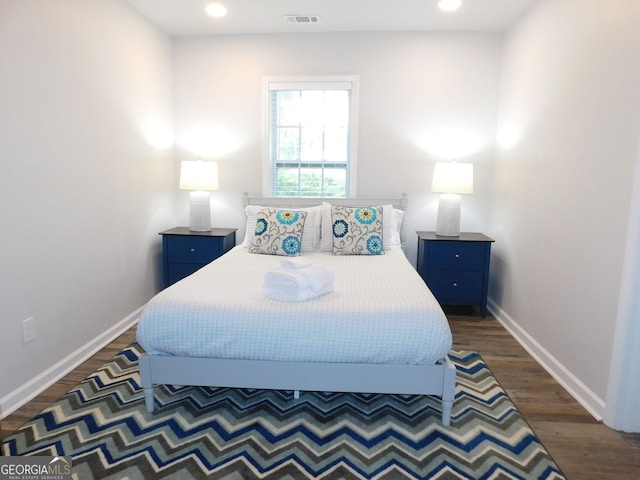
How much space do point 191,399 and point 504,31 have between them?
389 cm

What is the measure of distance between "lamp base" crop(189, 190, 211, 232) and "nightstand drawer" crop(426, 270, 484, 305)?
Result: 6.81 feet

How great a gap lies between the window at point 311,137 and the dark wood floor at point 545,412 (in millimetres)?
1864

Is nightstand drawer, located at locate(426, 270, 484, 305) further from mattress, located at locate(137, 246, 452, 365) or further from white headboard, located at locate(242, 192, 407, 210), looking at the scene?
mattress, located at locate(137, 246, 452, 365)

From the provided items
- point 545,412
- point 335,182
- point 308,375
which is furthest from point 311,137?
point 545,412

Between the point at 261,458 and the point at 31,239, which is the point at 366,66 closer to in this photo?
the point at 31,239

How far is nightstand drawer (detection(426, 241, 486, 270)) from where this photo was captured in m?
3.59

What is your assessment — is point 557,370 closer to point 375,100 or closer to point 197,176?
point 375,100

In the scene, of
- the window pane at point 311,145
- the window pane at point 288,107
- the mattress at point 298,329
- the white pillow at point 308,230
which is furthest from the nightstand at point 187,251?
the mattress at point 298,329

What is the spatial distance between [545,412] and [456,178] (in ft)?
6.61

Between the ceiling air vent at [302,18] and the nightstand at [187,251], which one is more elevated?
the ceiling air vent at [302,18]

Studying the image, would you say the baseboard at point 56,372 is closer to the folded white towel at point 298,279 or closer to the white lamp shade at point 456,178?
the folded white towel at point 298,279

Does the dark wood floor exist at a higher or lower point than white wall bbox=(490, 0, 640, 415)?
lower

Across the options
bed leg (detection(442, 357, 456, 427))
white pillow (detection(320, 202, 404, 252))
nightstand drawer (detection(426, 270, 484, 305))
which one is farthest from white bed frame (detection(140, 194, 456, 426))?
nightstand drawer (detection(426, 270, 484, 305))

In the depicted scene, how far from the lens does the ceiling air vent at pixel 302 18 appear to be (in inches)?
136
